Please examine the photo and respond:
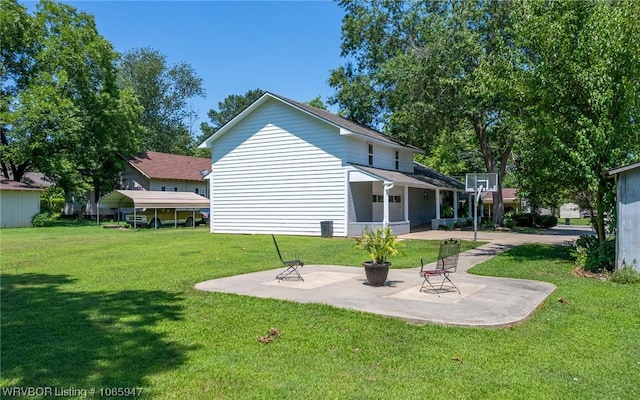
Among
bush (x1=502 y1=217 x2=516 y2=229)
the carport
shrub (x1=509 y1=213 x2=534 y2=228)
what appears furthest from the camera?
shrub (x1=509 y1=213 x2=534 y2=228)

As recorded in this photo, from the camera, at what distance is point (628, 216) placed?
9523mm

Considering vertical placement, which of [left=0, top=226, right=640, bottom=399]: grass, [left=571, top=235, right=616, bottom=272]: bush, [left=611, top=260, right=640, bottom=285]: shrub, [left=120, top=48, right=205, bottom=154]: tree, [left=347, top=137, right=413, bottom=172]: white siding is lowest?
[left=0, top=226, right=640, bottom=399]: grass

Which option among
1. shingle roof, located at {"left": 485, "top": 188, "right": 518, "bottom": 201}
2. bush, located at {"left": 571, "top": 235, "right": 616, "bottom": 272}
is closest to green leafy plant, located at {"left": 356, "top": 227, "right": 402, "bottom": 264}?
bush, located at {"left": 571, "top": 235, "right": 616, "bottom": 272}

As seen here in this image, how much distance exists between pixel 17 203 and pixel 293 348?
30838 millimetres

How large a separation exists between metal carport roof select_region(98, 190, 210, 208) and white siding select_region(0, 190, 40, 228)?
438cm

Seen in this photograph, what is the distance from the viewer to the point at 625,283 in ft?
29.5

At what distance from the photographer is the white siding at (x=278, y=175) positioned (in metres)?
21.0

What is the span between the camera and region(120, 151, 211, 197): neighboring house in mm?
37781

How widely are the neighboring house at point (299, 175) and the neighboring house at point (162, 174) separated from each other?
13.6 meters

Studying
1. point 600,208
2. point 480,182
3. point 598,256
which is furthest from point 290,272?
point 480,182

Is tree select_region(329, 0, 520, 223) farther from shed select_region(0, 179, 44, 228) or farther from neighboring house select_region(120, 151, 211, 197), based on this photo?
shed select_region(0, 179, 44, 228)

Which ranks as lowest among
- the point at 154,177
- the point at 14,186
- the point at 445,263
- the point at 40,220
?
the point at 445,263

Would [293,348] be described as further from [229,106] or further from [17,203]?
[229,106]

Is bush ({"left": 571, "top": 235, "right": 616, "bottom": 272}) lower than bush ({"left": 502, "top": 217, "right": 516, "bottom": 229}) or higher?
lower
